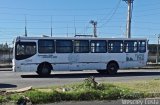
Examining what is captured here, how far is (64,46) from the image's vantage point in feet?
95.4

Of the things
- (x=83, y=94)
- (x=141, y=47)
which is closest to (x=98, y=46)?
(x=141, y=47)

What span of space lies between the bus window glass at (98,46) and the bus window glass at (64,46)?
1.64 meters

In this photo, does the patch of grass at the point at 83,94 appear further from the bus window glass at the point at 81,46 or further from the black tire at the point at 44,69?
the bus window glass at the point at 81,46

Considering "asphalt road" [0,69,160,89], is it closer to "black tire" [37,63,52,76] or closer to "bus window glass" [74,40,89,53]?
"black tire" [37,63,52,76]

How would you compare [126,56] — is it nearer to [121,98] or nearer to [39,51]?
[39,51]

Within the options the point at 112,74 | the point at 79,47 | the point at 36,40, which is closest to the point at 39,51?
the point at 36,40

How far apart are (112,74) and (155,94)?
15052 millimetres

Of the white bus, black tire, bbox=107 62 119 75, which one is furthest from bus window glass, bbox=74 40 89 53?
black tire, bbox=107 62 119 75

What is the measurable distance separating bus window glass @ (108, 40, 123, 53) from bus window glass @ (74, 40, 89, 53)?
1775 mm

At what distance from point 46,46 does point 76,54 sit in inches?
86.9

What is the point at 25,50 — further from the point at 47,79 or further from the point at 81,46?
Result: the point at 81,46

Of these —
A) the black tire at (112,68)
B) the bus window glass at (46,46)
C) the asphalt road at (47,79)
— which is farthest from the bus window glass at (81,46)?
the asphalt road at (47,79)

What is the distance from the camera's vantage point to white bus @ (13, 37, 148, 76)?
27.6 m

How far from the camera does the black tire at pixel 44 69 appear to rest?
28.0 metres
